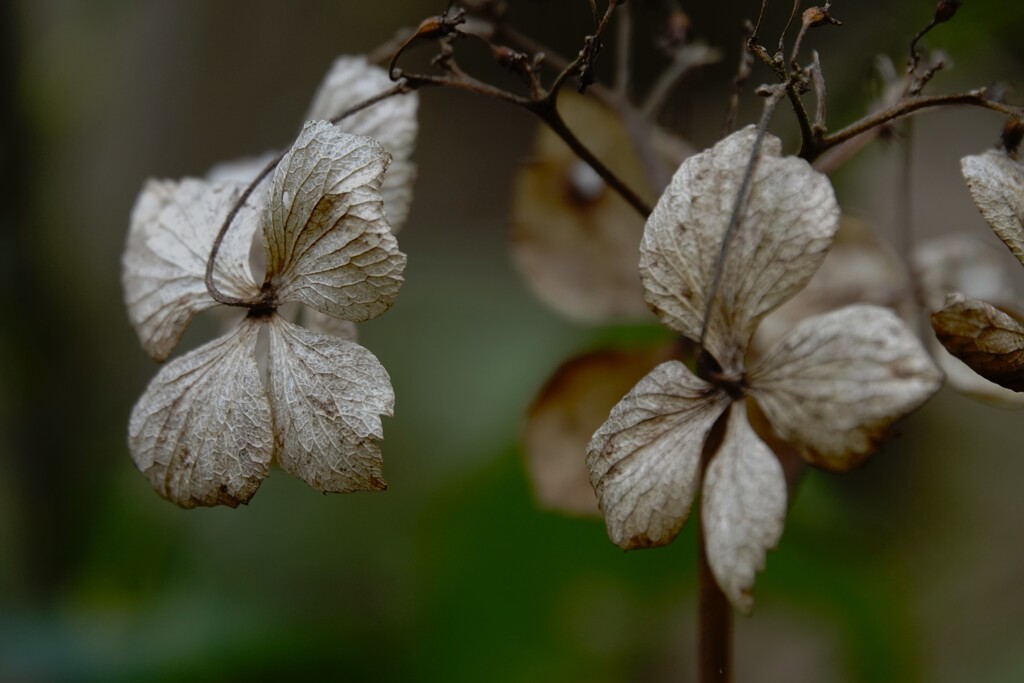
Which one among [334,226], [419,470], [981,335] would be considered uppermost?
[334,226]

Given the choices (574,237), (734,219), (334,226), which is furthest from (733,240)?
(574,237)

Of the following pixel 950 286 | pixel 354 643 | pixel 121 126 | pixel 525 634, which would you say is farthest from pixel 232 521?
pixel 950 286

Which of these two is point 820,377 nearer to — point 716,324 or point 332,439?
point 716,324

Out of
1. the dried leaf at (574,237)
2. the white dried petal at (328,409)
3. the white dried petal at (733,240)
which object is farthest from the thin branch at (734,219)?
the dried leaf at (574,237)

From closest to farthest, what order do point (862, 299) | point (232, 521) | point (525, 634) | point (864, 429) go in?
1. point (864, 429)
2. point (862, 299)
3. point (525, 634)
4. point (232, 521)

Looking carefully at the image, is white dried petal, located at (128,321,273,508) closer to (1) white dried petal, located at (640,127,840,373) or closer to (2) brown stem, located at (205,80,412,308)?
(2) brown stem, located at (205,80,412,308)

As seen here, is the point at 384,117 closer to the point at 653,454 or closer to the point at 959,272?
the point at 653,454
